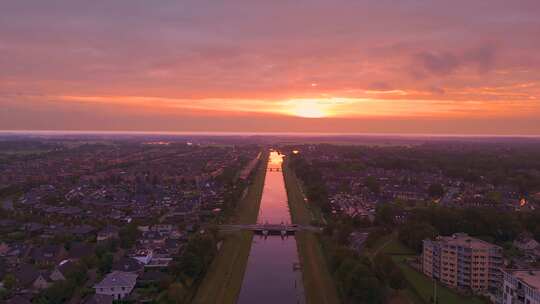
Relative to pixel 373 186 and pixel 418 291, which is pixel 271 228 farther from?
pixel 373 186

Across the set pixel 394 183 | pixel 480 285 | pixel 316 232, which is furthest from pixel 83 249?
pixel 394 183

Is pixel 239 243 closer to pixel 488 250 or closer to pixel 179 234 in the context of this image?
pixel 179 234

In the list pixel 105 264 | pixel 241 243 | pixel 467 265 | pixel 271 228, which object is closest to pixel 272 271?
pixel 241 243

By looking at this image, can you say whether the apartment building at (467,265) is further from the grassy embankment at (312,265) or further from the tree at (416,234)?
the grassy embankment at (312,265)

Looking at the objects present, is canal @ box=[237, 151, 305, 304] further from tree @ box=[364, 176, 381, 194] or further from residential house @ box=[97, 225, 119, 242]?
tree @ box=[364, 176, 381, 194]

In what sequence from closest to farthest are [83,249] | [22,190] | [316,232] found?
[83,249] → [316,232] → [22,190]

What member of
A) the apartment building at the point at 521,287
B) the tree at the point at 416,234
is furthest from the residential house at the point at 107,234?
the apartment building at the point at 521,287
